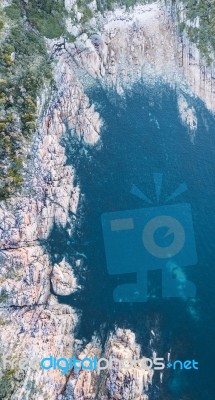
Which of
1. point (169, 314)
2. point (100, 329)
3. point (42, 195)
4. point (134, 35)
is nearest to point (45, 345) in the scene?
point (100, 329)

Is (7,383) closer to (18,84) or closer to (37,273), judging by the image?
(37,273)

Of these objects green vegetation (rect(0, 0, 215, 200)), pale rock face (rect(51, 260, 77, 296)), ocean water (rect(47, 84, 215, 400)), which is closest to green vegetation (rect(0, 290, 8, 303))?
pale rock face (rect(51, 260, 77, 296))

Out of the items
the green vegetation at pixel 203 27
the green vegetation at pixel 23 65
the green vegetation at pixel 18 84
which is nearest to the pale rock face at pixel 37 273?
the green vegetation at pixel 18 84

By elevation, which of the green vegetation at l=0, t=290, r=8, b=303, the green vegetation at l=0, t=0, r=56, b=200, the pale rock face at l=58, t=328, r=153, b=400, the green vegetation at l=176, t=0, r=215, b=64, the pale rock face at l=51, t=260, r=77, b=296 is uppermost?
the green vegetation at l=176, t=0, r=215, b=64

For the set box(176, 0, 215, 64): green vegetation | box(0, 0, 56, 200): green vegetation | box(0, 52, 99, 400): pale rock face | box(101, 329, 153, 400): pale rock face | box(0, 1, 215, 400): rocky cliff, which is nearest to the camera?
box(0, 52, 99, 400): pale rock face

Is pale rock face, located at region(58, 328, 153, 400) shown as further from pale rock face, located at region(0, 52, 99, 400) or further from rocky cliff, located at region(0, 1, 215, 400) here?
pale rock face, located at region(0, 52, 99, 400)

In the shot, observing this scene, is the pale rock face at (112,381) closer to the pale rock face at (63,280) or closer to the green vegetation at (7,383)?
the green vegetation at (7,383)
